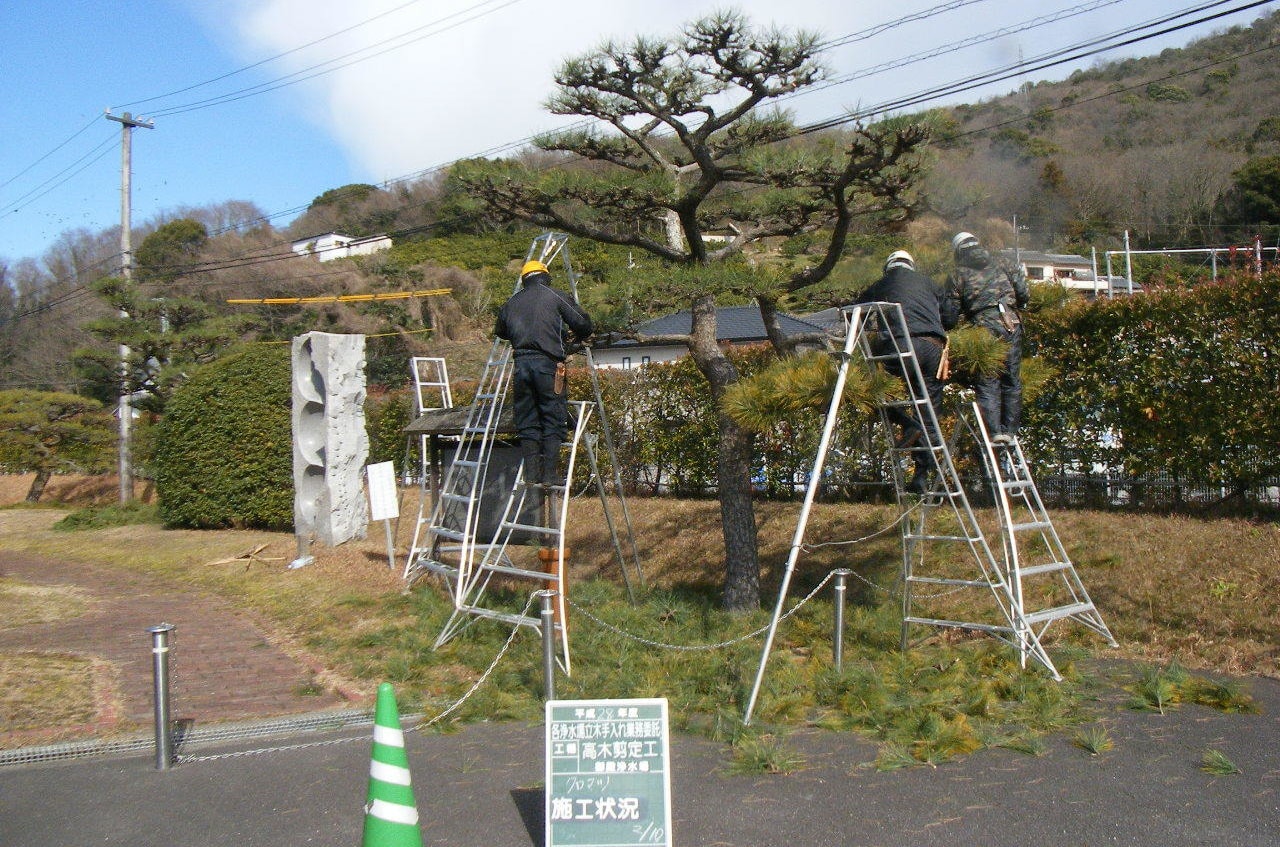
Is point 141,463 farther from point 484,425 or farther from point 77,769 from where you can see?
point 77,769

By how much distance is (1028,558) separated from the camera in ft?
26.6

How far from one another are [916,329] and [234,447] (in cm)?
1164

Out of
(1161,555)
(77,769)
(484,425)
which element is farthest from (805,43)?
(77,769)

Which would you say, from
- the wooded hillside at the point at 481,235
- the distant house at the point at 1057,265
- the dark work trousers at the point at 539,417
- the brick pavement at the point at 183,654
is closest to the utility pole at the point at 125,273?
the wooded hillside at the point at 481,235

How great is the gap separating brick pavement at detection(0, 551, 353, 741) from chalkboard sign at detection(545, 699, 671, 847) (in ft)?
9.57

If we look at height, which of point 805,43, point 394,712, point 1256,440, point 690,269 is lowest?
point 394,712

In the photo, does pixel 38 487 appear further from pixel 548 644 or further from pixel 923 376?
pixel 923 376

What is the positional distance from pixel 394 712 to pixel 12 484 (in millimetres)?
28086

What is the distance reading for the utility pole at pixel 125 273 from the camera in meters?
19.8

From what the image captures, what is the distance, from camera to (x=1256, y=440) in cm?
793

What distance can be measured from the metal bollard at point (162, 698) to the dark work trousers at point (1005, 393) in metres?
5.28

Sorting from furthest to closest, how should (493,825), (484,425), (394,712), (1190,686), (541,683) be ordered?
(484,425)
(541,683)
(1190,686)
(493,825)
(394,712)

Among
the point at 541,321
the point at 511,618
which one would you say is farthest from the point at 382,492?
the point at 511,618

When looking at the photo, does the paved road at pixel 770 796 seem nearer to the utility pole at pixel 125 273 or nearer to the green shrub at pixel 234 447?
the green shrub at pixel 234 447
